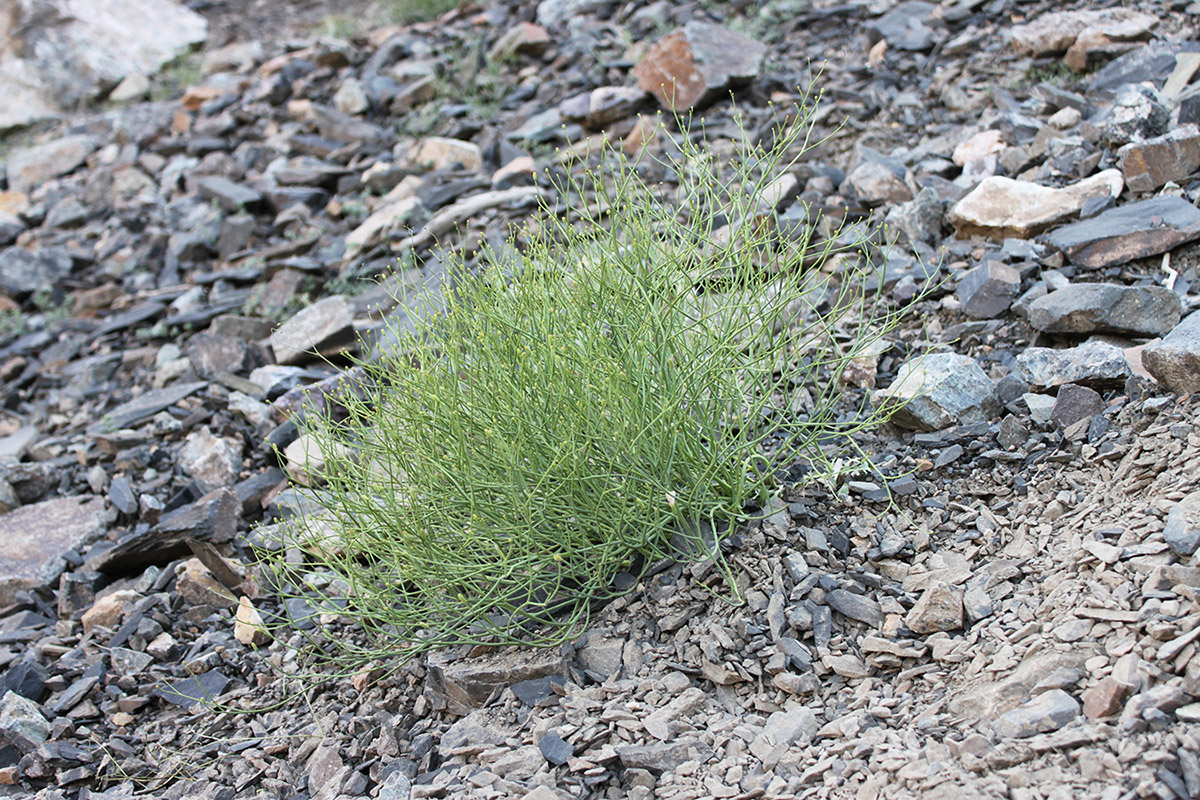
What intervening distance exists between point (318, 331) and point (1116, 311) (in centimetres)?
346

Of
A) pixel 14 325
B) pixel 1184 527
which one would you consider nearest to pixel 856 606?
pixel 1184 527

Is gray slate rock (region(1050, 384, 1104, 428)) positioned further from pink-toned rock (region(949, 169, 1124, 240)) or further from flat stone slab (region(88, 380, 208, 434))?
flat stone slab (region(88, 380, 208, 434))

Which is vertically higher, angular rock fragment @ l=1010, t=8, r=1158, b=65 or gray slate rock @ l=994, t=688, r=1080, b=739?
angular rock fragment @ l=1010, t=8, r=1158, b=65

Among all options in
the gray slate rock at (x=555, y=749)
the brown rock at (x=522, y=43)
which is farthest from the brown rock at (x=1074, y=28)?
the gray slate rock at (x=555, y=749)

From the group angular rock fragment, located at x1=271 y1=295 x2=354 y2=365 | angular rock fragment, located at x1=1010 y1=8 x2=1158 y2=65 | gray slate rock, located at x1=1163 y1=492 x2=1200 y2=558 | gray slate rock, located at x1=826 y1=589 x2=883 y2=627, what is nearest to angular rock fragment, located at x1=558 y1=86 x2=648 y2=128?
angular rock fragment, located at x1=271 y1=295 x2=354 y2=365

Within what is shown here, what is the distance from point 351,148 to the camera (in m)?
6.28

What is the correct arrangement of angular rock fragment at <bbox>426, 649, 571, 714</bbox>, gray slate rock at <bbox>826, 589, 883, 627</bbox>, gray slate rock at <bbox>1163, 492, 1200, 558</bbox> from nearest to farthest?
gray slate rock at <bbox>1163, 492, 1200, 558</bbox> → gray slate rock at <bbox>826, 589, 883, 627</bbox> → angular rock fragment at <bbox>426, 649, 571, 714</bbox>

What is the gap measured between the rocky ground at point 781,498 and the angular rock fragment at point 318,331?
25mm

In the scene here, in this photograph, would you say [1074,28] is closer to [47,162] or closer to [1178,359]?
[1178,359]

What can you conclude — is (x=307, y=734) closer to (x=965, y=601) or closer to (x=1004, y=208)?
(x=965, y=601)

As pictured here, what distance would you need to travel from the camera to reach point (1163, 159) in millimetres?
3539

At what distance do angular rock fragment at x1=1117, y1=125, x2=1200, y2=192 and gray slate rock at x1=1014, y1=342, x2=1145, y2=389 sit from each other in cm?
108

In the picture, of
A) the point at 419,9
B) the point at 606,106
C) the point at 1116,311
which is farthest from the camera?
the point at 419,9

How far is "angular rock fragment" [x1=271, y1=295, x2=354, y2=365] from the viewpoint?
442cm
